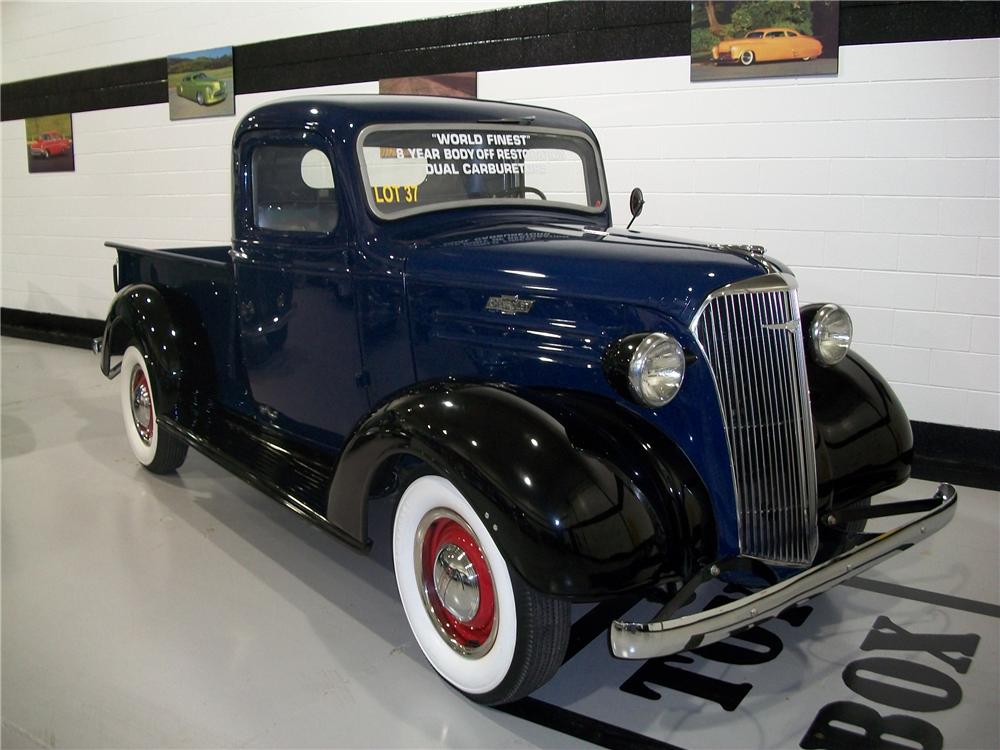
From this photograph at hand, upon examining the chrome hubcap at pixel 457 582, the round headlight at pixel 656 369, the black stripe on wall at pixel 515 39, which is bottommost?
the chrome hubcap at pixel 457 582

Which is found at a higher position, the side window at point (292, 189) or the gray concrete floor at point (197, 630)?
the side window at point (292, 189)

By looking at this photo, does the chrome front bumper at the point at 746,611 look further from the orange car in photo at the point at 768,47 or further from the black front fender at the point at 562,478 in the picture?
the orange car in photo at the point at 768,47

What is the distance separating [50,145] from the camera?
9.08 metres

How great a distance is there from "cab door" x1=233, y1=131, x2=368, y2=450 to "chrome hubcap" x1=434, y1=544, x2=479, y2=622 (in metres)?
0.85

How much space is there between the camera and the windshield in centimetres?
322

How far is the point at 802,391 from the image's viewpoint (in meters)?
2.69

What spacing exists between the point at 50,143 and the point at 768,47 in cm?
747

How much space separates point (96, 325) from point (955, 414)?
7523mm

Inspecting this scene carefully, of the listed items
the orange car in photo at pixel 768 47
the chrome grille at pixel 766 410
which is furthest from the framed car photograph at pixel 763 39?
the chrome grille at pixel 766 410

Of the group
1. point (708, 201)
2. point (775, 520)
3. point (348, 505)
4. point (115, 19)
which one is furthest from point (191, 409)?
point (115, 19)

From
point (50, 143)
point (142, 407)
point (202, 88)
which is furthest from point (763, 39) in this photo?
point (50, 143)

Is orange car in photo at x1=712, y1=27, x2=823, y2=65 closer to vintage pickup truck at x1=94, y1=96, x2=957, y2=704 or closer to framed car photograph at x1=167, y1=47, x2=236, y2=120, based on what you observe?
vintage pickup truck at x1=94, y1=96, x2=957, y2=704

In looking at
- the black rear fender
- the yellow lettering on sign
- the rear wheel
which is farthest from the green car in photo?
the yellow lettering on sign

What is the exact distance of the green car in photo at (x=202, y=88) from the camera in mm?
7367
